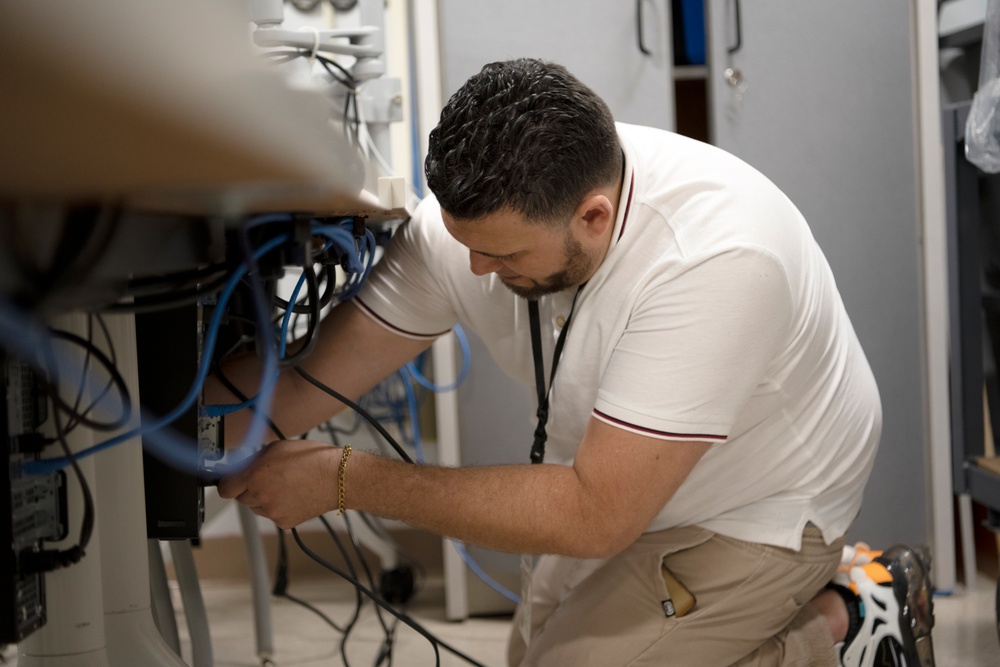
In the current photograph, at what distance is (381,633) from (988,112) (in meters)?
1.57

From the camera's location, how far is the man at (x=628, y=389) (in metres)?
1.04

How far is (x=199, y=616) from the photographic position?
1458mm

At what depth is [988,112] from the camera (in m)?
1.66

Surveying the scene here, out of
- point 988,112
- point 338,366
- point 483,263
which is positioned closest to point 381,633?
point 338,366

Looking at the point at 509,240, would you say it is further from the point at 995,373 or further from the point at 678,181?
the point at 995,373

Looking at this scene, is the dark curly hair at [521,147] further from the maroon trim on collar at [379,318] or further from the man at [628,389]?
the maroon trim on collar at [379,318]

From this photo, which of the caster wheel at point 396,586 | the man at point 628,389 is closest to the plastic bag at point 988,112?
the man at point 628,389

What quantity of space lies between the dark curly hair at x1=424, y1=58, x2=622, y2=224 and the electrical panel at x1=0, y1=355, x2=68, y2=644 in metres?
0.50

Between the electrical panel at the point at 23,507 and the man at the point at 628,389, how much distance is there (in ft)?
0.84

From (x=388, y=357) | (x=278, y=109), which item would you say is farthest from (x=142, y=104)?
(x=388, y=357)

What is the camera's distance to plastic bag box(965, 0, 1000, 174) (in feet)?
A: 5.45

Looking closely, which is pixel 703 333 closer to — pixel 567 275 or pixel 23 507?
pixel 567 275

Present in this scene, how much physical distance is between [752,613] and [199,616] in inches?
33.5

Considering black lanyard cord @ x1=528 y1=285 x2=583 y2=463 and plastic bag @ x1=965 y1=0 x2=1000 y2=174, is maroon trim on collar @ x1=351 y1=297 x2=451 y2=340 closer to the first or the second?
black lanyard cord @ x1=528 y1=285 x2=583 y2=463
